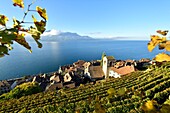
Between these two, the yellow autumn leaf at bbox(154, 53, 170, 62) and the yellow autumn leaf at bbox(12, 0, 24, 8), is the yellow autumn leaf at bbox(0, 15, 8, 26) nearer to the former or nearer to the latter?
the yellow autumn leaf at bbox(12, 0, 24, 8)

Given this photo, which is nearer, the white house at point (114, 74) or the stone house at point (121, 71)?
the stone house at point (121, 71)

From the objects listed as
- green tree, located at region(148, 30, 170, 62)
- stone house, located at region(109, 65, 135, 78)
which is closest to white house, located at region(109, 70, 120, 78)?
stone house, located at region(109, 65, 135, 78)

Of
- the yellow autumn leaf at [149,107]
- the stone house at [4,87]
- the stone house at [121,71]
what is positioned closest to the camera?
the yellow autumn leaf at [149,107]

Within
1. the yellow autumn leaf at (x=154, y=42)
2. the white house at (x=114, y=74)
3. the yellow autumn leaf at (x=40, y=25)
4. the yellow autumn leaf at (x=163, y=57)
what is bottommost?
the white house at (x=114, y=74)

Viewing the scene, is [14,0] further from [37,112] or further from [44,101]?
[44,101]

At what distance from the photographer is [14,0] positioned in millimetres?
1043

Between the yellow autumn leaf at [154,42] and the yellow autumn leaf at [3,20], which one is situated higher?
the yellow autumn leaf at [3,20]

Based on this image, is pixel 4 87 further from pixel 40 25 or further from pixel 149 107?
pixel 149 107

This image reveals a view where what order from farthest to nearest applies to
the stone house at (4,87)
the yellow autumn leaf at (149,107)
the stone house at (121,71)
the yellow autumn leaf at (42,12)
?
the stone house at (4,87) → the stone house at (121,71) → the yellow autumn leaf at (42,12) → the yellow autumn leaf at (149,107)

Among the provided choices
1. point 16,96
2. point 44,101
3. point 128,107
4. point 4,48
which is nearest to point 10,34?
point 4,48

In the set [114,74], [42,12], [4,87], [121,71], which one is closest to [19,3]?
[42,12]

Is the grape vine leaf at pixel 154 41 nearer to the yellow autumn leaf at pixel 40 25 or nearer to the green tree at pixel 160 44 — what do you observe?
the green tree at pixel 160 44

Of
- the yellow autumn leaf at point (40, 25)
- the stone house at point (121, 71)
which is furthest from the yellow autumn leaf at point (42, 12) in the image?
the stone house at point (121, 71)

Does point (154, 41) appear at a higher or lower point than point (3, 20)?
lower
